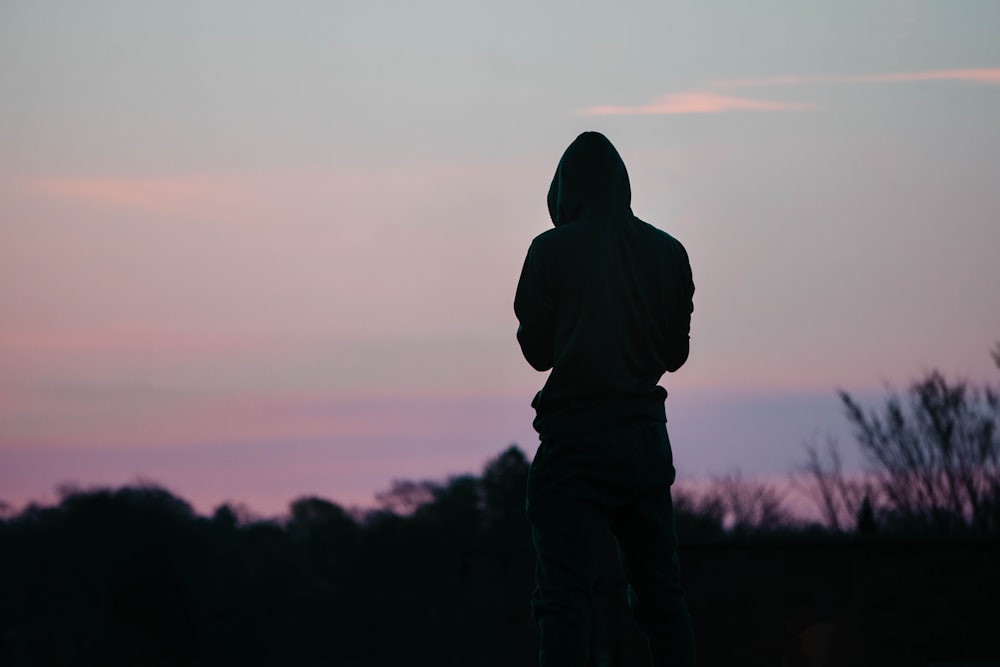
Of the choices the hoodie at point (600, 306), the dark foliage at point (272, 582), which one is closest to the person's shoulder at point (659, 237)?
the hoodie at point (600, 306)

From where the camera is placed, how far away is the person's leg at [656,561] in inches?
112

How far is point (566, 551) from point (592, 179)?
90 centimetres

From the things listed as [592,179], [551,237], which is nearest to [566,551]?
[551,237]

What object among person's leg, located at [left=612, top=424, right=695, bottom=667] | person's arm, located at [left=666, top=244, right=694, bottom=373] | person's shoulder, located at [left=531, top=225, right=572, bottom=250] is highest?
person's shoulder, located at [left=531, top=225, right=572, bottom=250]

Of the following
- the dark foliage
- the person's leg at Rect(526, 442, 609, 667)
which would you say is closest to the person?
the person's leg at Rect(526, 442, 609, 667)

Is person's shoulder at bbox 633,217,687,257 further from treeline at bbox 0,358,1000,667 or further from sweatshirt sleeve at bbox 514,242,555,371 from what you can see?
treeline at bbox 0,358,1000,667

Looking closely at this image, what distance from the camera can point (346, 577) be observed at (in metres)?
17.2

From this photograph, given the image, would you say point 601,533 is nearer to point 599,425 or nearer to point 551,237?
point 599,425

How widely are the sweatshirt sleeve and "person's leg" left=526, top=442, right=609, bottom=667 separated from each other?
0.25 m

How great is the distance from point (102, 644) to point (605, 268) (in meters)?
13.8

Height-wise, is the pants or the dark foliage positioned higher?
the dark foliage

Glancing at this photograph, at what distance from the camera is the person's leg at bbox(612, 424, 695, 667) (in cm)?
286

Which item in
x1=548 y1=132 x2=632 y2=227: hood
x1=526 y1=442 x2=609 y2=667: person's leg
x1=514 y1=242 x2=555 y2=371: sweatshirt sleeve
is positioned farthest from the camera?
x1=548 y1=132 x2=632 y2=227: hood

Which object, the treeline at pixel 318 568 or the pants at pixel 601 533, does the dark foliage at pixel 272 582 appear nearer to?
the treeline at pixel 318 568
